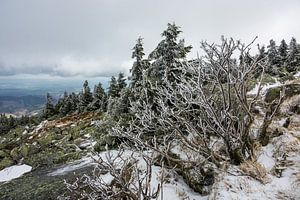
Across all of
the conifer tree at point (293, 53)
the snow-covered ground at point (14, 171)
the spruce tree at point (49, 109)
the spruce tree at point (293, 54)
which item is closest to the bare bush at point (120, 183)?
the snow-covered ground at point (14, 171)

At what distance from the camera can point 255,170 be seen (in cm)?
733

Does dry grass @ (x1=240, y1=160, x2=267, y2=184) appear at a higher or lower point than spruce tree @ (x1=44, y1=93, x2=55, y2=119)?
higher

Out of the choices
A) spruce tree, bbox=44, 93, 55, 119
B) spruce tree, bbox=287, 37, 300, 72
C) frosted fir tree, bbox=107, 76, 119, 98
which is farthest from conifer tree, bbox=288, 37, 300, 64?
spruce tree, bbox=44, 93, 55, 119

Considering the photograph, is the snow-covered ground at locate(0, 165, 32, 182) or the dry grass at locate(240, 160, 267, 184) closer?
the dry grass at locate(240, 160, 267, 184)

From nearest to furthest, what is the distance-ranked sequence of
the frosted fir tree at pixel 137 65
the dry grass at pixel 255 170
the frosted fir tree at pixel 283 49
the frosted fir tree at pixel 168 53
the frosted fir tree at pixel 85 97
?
the dry grass at pixel 255 170, the frosted fir tree at pixel 168 53, the frosted fir tree at pixel 137 65, the frosted fir tree at pixel 283 49, the frosted fir tree at pixel 85 97

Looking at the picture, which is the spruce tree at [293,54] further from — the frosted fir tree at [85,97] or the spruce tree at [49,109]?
the spruce tree at [49,109]

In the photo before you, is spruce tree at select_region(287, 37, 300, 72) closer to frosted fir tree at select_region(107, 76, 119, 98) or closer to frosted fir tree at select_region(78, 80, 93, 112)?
frosted fir tree at select_region(107, 76, 119, 98)

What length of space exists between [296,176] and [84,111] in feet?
145

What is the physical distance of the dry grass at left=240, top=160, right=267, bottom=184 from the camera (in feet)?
23.4

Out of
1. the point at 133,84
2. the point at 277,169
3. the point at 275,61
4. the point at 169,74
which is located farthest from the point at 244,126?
the point at 275,61

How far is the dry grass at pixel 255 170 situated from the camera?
7124mm

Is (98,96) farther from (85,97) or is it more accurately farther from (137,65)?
(137,65)

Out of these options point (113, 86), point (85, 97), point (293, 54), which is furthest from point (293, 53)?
point (85, 97)

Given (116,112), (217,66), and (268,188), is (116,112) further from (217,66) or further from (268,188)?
(268,188)
